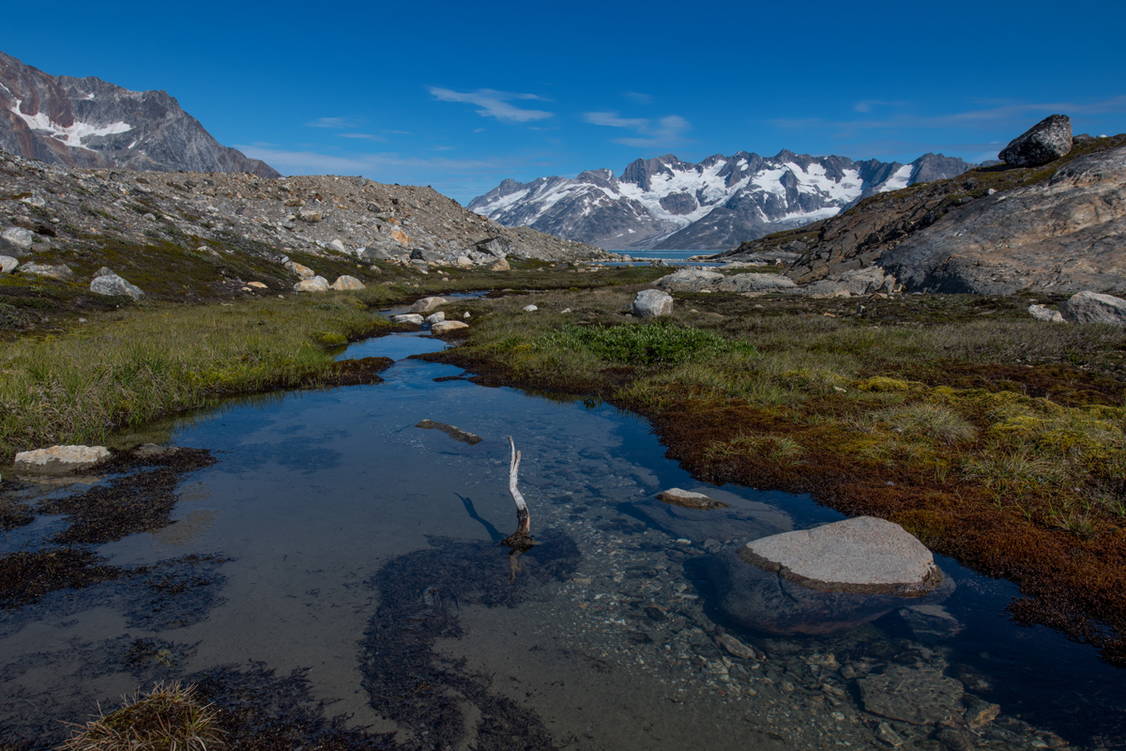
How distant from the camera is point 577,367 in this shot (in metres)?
23.9

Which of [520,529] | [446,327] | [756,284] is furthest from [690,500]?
[756,284]

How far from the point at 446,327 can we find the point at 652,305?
14078mm

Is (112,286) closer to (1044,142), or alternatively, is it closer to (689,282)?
(689,282)

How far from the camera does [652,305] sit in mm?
40062

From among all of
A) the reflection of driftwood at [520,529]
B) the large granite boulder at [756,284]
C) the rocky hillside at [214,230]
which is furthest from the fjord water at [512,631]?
the large granite boulder at [756,284]

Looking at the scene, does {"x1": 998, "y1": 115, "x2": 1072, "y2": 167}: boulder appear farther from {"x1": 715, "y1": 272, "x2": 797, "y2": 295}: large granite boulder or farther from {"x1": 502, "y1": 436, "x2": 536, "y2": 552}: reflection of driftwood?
{"x1": 502, "y1": 436, "x2": 536, "y2": 552}: reflection of driftwood

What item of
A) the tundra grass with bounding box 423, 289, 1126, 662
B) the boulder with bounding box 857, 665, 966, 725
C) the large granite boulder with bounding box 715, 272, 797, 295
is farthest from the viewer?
the large granite boulder with bounding box 715, 272, 797, 295

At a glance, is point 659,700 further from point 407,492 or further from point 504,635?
point 407,492

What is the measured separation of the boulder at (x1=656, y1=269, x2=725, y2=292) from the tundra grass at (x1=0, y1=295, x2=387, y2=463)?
44.4m

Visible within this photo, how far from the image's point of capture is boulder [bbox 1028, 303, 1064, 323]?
31534 mm

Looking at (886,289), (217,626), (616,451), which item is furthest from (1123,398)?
(886,289)

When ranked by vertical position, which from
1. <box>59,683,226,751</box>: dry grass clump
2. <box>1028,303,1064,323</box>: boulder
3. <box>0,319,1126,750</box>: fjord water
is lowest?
<box>0,319,1126,750</box>: fjord water

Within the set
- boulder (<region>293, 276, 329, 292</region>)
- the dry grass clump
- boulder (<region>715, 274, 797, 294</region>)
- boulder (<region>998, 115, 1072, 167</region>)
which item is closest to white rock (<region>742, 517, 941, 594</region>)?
the dry grass clump

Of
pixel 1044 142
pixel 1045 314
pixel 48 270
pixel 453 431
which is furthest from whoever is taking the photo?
pixel 1044 142
